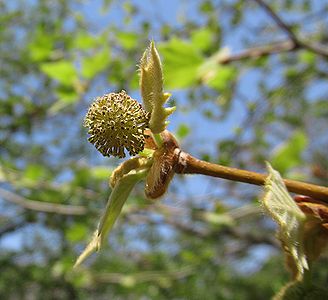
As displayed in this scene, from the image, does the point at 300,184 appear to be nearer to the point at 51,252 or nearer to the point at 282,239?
the point at 282,239

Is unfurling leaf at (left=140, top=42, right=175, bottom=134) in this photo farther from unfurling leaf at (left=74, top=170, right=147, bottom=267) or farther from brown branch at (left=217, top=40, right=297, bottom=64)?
brown branch at (left=217, top=40, right=297, bottom=64)

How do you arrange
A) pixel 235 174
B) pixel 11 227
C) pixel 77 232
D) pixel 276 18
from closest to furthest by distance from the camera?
pixel 235 174, pixel 276 18, pixel 77 232, pixel 11 227

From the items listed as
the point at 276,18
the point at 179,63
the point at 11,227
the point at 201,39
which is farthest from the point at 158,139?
the point at 11,227

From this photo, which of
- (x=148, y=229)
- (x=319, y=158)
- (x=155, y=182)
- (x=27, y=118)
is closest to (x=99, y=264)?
(x=148, y=229)

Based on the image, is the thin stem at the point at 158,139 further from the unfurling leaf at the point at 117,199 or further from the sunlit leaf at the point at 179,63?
the sunlit leaf at the point at 179,63

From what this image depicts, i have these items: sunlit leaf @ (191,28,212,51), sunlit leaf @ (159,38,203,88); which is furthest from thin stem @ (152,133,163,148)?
sunlit leaf @ (191,28,212,51)

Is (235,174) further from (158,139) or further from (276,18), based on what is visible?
(276,18)

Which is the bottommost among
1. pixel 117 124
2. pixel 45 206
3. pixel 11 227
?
pixel 11 227
